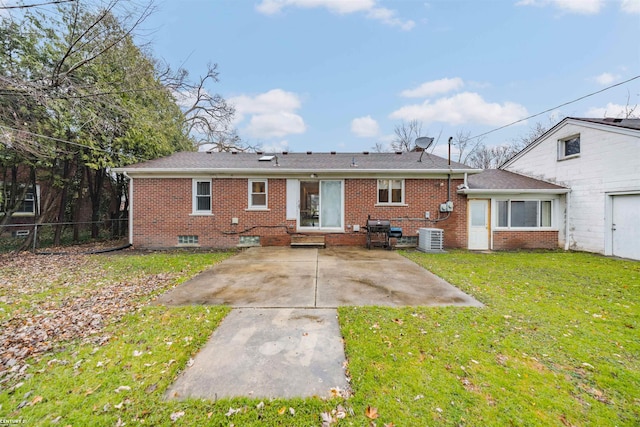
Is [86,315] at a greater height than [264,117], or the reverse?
[264,117]

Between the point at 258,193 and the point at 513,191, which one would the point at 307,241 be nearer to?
the point at 258,193

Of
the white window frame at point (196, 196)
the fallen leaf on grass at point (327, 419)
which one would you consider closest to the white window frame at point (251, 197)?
the white window frame at point (196, 196)

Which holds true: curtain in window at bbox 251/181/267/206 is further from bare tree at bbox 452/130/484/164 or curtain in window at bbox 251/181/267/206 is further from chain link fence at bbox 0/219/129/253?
bare tree at bbox 452/130/484/164

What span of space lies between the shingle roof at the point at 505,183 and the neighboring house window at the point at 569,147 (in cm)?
123

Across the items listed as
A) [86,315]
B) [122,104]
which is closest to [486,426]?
[86,315]

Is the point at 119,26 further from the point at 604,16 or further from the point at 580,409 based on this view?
the point at 604,16

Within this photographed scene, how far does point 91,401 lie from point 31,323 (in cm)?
254

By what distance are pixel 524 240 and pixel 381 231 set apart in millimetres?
5711

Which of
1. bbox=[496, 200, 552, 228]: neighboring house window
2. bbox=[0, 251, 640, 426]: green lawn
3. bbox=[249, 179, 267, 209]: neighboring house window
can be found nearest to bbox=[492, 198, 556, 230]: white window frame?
bbox=[496, 200, 552, 228]: neighboring house window

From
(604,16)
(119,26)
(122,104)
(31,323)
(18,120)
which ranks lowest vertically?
(31,323)

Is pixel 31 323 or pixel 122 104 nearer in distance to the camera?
pixel 31 323

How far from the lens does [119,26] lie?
5418mm

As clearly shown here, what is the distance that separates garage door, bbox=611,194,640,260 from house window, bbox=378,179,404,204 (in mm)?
6969

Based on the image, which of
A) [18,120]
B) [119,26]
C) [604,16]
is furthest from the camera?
[604,16]
